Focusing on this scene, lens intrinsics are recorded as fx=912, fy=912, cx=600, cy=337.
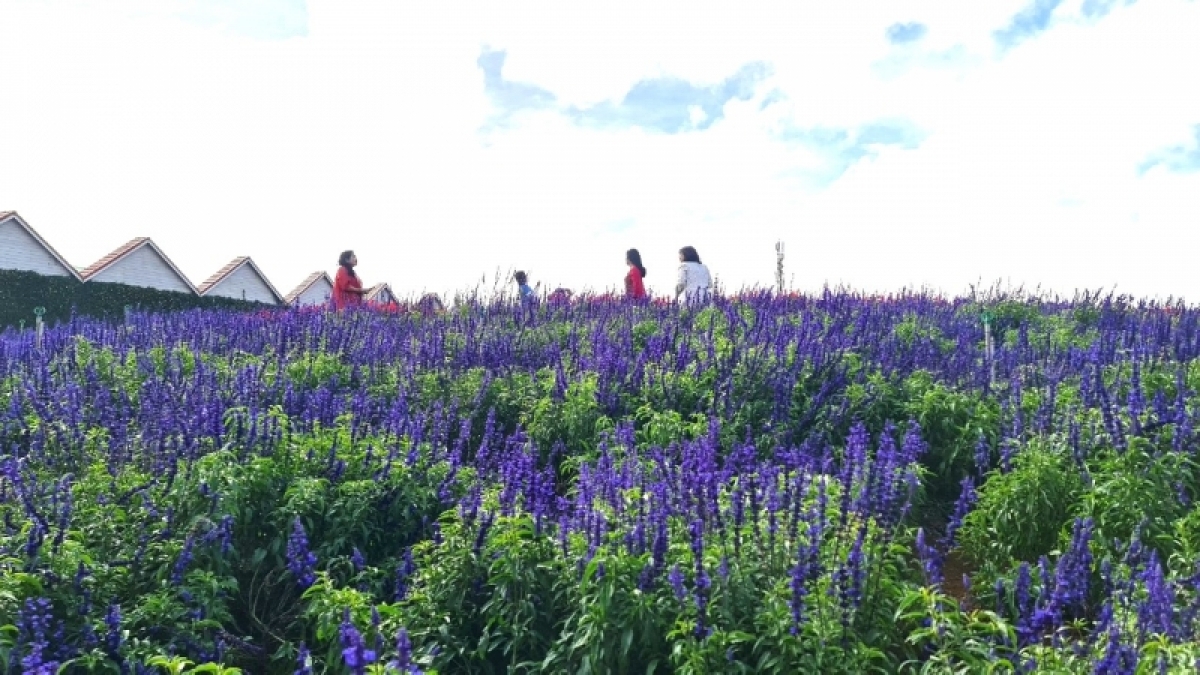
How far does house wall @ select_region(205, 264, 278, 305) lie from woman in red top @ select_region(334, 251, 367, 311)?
26.5 meters

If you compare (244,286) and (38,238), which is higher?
(38,238)

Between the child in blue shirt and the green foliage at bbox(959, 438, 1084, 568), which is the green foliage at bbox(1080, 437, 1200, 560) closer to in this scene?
the green foliage at bbox(959, 438, 1084, 568)

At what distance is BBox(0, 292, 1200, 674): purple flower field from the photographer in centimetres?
356

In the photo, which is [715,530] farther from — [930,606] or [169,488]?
[169,488]

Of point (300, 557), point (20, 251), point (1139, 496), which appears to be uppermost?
point (20, 251)

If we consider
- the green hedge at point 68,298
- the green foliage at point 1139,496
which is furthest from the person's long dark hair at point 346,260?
the green foliage at point 1139,496

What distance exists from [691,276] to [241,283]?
108ft

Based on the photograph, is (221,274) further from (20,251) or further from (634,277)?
(634,277)

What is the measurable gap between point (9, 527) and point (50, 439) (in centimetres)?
144

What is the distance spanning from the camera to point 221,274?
126 feet

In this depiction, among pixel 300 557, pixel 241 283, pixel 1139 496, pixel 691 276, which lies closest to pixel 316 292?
pixel 241 283

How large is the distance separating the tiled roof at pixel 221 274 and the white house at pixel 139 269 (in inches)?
16.6

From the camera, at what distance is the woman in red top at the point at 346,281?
13.8 meters

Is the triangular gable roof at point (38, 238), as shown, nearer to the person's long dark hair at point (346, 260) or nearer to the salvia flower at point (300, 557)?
the person's long dark hair at point (346, 260)
